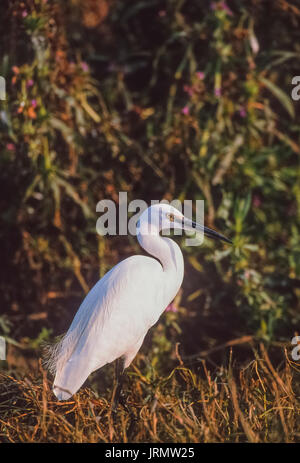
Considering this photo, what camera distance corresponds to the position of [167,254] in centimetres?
252

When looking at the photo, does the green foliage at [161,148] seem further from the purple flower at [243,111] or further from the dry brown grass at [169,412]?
the dry brown grass at [169,412]

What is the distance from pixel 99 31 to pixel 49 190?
1.42m

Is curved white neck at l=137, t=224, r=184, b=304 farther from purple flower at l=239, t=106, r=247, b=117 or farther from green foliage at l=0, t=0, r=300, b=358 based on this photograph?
purple flower at l=239, t=106, r=247, b=117

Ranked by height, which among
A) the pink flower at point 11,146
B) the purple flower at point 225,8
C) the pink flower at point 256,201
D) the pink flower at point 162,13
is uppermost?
the pink flower at point 162,13

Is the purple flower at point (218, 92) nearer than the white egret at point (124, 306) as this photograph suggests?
No

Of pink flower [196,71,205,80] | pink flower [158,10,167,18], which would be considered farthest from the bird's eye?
pink flower [158,10,167,18]

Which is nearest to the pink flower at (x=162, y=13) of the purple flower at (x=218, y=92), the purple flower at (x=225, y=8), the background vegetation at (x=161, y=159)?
the background vegetation at (x=161, y=159)

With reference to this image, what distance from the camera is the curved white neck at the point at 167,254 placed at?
8.23 ft

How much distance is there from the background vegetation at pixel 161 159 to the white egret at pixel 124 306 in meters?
0.72

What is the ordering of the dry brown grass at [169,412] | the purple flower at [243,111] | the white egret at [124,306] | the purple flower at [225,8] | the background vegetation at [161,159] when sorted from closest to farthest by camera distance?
the dry brown grass at [169,412], the white egret at [124,306], the background vegetation at [161,159], the purple flower at [225,8], the purple flower at [243,111]

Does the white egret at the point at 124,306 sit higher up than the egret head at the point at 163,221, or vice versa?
the egret head at the point at 163,221

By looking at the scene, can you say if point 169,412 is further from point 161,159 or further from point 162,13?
point 162,13

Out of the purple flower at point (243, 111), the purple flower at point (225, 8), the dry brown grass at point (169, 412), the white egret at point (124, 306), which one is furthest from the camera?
the purple flower at point (243, 111)

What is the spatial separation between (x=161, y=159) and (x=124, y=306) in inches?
63.1
